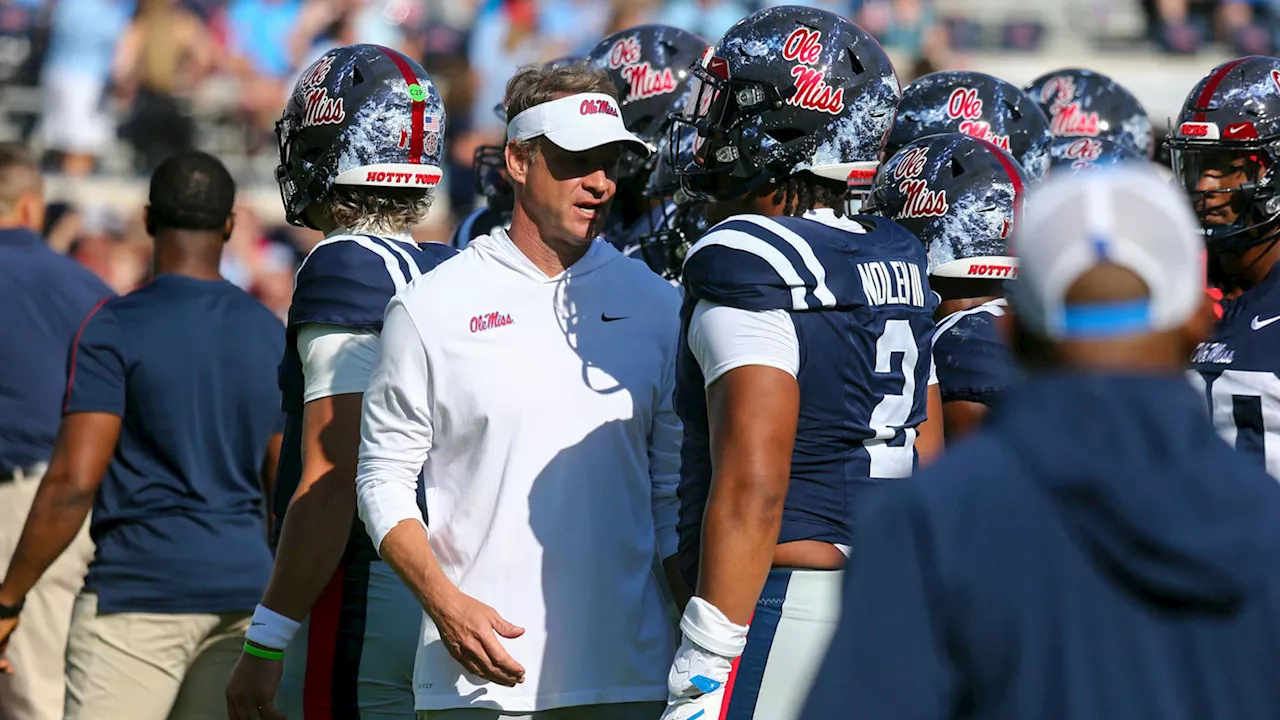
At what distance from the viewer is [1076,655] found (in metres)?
1.84

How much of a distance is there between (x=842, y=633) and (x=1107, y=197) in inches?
22.7

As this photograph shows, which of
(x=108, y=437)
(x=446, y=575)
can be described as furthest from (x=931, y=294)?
(x=108, y=437)

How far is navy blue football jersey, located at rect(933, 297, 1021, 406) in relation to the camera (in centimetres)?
422

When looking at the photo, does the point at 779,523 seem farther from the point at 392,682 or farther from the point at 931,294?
the point at 392,682

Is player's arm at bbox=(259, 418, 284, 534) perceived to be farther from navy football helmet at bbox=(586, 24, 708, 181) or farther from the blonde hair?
the blonde hair

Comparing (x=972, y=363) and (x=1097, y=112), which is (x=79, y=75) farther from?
(x=972, y=363)

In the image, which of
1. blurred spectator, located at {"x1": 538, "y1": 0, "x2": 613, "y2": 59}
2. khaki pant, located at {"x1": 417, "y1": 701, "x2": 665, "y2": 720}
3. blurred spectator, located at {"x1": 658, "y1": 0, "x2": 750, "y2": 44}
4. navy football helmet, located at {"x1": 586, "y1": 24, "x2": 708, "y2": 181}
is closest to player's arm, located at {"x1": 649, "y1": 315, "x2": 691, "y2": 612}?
khaki pant, located at {"x1": 417, "y1": 701, "x2": 665, "y2": 720}

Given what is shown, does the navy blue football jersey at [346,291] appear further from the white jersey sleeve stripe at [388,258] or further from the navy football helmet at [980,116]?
the navy football helmet at [980,116]

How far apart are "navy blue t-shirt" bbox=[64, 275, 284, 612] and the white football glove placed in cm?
247

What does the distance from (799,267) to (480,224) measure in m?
3.47

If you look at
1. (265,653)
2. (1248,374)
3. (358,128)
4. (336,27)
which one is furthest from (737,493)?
(336,27)

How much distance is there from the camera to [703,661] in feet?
10.1

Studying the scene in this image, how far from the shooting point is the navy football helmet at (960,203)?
15.5 ft

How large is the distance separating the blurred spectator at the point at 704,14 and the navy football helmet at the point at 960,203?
9.41m
